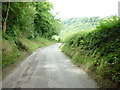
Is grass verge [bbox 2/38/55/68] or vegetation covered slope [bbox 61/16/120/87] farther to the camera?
grass verge [bbox 2/38/55/68]

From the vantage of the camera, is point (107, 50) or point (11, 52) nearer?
point (107, 50)

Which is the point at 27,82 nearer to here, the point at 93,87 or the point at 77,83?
the point at 77,83

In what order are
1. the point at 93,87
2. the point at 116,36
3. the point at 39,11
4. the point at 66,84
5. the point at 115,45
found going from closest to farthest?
1. the point at 93,87
2. the point at 66,84
3. the point at 115,45
4. the point at 116,36
5. the point at 39,11

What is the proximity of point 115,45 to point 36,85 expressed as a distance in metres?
4.46

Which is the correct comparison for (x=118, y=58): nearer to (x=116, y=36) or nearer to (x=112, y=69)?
(x=112, y=69)

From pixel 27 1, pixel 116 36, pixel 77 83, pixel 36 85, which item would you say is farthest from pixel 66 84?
pixel 27 1

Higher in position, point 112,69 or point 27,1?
point 27,1

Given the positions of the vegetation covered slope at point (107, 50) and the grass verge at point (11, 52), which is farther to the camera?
the grass verge at point (11, 52)

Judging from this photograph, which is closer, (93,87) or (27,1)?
(93,87)

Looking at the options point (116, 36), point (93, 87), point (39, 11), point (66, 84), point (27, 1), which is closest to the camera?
point (93, 87)

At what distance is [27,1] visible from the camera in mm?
16828

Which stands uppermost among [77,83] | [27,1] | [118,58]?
[27,1]

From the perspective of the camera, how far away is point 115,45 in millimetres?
6266

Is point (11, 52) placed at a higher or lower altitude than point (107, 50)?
lower
